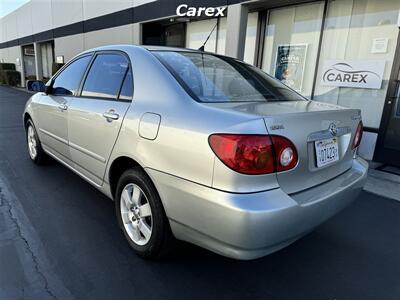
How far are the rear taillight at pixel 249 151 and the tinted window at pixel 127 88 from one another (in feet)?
3.37

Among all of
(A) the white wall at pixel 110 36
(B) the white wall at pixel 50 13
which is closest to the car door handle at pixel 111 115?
(B) the white wall at pixel 50 13

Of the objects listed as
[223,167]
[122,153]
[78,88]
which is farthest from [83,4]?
[223,167]

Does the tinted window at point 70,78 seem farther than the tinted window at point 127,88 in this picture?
Yes

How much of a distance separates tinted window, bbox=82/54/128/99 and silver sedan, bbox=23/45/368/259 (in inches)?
0.6

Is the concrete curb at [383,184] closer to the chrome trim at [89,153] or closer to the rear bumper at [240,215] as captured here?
the rear bumper at [240,215]

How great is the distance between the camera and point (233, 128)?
5.83 ft

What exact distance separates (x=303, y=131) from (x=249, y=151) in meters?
0.44

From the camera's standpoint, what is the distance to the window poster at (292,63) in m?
6.86

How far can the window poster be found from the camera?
686 centimetres

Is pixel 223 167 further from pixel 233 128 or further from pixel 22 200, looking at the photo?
pixel 22 200

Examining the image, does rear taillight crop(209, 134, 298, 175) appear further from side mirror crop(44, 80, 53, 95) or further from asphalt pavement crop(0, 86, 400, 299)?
side mirror crop(44, 80, 53, 95)

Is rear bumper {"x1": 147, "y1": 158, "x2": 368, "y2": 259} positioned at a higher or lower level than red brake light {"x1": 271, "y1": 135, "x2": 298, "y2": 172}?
lower

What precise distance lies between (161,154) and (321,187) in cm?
112

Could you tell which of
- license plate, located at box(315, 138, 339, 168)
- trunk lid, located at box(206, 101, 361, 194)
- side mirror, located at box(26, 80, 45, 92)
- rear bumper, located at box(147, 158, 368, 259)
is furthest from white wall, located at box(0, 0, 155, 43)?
rear bumper, located at box(147, 158, 368, 259)
